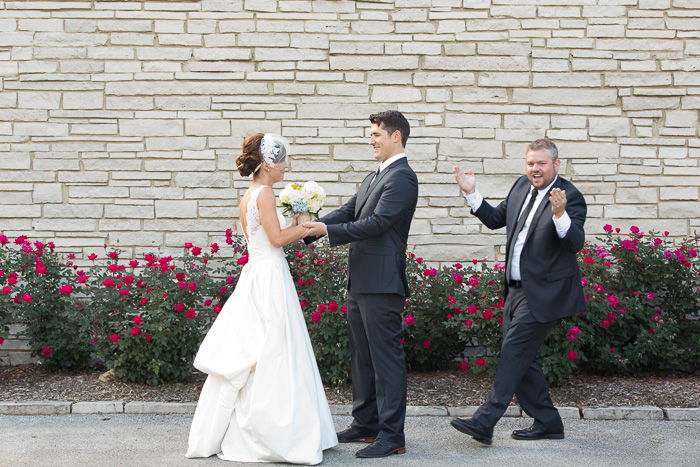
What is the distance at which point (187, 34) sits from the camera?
318 inches

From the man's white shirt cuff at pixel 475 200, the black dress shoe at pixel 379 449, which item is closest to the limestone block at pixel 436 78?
the man's white shirt cuff at pixel 475 200

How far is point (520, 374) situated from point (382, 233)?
50.2 inches

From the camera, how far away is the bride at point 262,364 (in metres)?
5.18

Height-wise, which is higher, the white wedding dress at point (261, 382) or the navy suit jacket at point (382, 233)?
the navy suit jacket at point (382, 233)

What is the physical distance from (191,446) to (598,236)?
4601 millimetres

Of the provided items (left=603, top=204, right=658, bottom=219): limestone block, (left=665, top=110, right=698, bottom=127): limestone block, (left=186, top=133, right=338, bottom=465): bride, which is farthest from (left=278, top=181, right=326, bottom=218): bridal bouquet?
(left=665, top=110, right=698, bottom=127): limestone block

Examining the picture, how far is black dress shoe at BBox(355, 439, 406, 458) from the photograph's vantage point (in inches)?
207

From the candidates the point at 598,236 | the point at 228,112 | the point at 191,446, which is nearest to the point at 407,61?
the point at 228,112

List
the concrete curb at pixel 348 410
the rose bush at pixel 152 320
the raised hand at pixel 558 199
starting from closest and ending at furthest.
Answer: the raised hand at pixel 558 199, the concrete curb at pixel 348 410, the rose bush at pixel 152 320

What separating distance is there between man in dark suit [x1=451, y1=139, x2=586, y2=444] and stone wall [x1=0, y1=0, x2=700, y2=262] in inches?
97.9

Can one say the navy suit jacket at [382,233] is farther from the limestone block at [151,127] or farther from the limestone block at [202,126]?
the limestone block at [151,127]

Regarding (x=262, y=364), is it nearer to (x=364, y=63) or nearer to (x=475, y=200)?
(x=475, y=200)

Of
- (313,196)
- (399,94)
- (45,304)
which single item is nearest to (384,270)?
(313,196)

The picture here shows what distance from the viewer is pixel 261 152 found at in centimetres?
545
